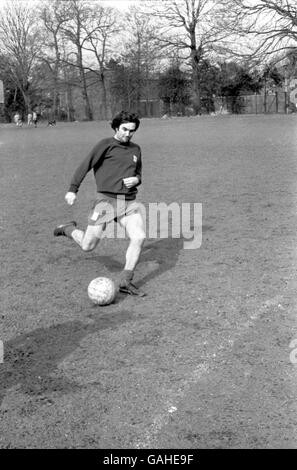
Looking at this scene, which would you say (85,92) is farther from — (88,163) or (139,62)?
(88,163)

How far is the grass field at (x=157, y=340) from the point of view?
365 centimetres

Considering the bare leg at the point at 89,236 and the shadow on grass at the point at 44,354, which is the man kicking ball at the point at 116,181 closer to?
the bare leg at the point at 89,236

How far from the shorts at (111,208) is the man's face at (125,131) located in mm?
652

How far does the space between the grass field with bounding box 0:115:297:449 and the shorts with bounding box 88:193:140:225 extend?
811 millimetres

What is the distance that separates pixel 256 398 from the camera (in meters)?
3.94

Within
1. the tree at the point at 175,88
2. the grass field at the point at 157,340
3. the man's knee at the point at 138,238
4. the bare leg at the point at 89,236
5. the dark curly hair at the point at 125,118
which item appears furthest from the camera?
the tree at the point at 175,88

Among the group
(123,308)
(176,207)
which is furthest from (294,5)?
(123,308)

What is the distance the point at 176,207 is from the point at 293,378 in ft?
23.2

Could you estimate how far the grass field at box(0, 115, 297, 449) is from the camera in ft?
12.0

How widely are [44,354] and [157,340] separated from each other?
3.14 feet

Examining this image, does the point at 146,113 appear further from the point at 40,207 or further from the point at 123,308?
the point at 123,308

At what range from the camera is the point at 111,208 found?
652cm

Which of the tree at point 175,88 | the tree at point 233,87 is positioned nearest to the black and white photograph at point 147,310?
the tree at point 233,87

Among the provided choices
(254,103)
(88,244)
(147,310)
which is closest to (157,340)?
(147,310)
